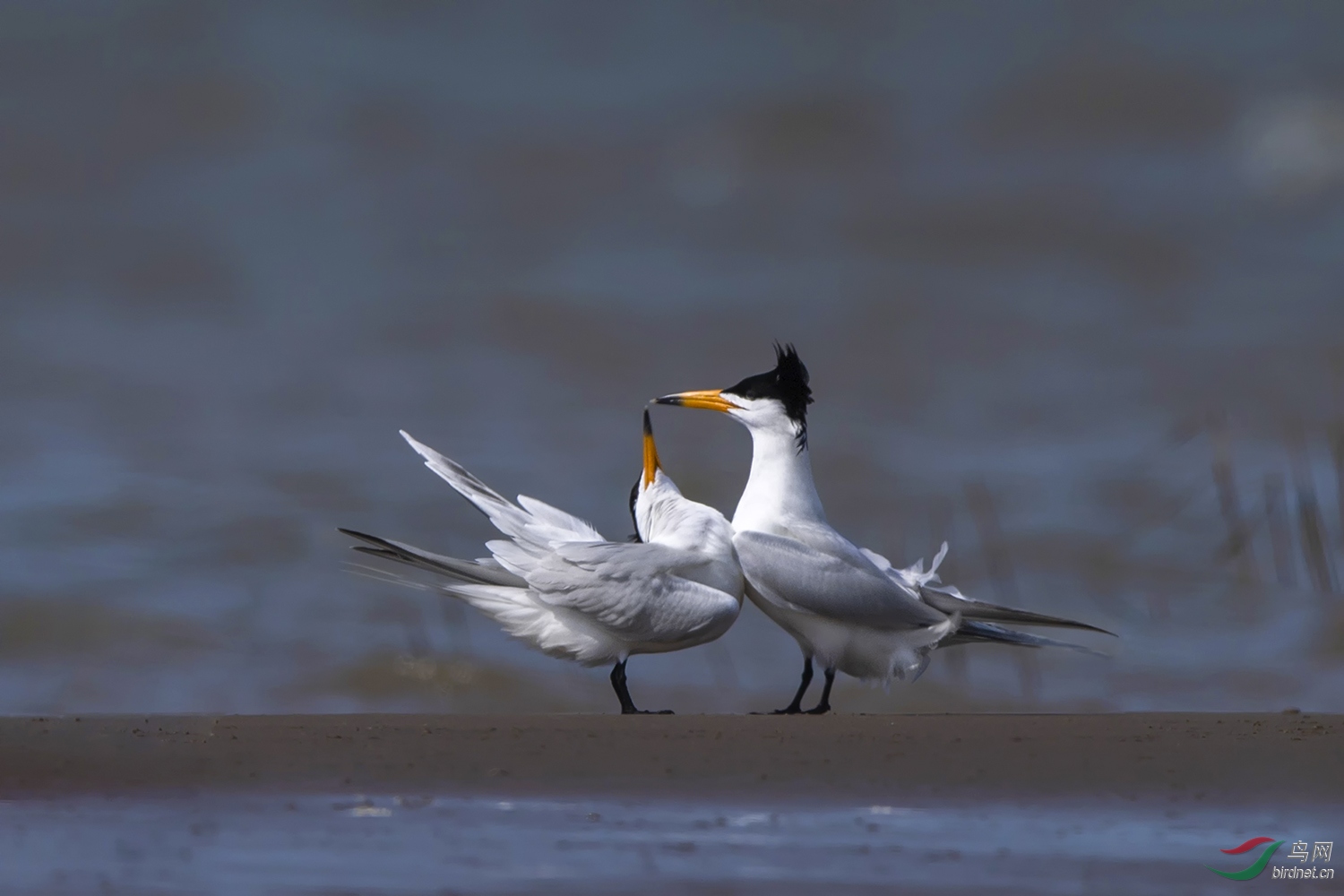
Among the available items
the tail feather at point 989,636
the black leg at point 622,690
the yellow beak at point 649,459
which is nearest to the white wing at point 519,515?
the yellow beak at point 649,459

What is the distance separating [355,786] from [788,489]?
2447 millimetres

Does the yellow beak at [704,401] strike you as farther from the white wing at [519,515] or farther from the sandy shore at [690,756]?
the sandy shore at [690,756]

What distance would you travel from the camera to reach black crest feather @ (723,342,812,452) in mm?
6899

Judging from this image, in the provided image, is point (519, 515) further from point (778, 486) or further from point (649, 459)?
point (778, 486)

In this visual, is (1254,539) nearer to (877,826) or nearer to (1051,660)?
(1051,660)

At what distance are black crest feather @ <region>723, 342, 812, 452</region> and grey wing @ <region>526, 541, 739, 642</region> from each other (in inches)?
30.8

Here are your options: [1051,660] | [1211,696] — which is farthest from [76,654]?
[1211,696]

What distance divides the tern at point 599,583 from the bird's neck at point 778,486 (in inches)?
5.7

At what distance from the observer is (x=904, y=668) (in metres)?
6.65

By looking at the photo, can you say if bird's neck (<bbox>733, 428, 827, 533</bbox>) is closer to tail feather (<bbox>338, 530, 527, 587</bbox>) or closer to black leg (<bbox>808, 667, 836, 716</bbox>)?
black leg (<bbox>808, 667, 836, 716</bbox>)

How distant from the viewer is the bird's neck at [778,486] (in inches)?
268

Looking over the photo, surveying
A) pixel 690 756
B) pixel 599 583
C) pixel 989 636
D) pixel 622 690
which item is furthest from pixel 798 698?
pixel 690 756

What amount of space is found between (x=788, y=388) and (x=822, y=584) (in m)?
0.85

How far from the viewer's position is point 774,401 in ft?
22.7
